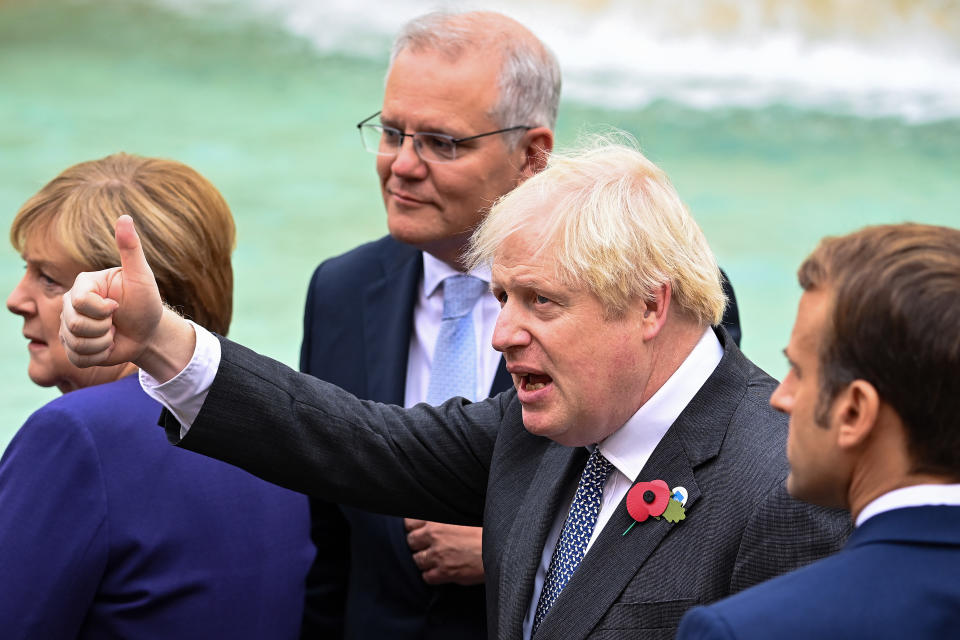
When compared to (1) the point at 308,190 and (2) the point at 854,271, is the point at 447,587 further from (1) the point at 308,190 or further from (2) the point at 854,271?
(1) the point at 308,190

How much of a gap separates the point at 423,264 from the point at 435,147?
26cm

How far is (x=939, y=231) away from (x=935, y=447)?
23cm

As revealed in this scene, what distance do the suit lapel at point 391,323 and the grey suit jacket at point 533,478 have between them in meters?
0.53

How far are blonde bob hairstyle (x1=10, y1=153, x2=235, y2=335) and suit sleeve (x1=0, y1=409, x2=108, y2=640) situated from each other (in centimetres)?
38

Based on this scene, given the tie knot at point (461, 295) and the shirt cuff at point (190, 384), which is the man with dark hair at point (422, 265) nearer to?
the tie knot at point (461, 295)

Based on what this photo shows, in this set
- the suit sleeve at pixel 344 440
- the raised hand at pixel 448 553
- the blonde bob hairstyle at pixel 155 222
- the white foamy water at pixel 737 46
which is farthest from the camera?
the white foamy water at pixel 737 46

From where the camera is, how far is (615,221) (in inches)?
69.8

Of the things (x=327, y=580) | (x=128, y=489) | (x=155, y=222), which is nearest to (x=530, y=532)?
(x=128, y=489)

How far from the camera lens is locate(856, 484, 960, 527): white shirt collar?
1272 millimetres

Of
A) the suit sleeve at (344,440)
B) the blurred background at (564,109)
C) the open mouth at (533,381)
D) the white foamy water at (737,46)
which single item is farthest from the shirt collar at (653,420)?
the white foamy water at (737,46)

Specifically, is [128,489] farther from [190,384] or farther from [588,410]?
[588,410]

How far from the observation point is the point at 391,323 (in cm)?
269

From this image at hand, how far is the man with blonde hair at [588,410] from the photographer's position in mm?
1650

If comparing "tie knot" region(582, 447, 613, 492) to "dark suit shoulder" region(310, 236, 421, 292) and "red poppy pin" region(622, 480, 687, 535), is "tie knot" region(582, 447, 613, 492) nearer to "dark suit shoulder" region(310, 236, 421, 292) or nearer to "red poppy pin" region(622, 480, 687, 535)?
"red poppy pin" region(622, 480, 687, 535)
